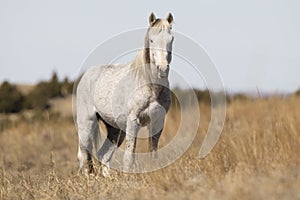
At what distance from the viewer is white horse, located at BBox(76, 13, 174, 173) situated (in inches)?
236

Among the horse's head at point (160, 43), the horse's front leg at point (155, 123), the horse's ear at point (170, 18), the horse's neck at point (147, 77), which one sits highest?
the horse's ear at point (170, 18)

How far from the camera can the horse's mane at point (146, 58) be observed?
6.02 metres

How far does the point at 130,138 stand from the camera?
646 cm

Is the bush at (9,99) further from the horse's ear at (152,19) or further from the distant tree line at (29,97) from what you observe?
the horse's ear at (152,19)

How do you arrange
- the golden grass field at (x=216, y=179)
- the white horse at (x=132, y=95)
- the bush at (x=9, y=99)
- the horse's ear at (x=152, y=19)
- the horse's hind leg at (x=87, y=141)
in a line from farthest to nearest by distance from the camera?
the bush at (x=9, y=99) < the horse's hind leg at (x=87, y=141) < the horse's ear at (x=152, y=19) < the white horse at (x=132, y=95) < the golden grass field at (x=216, y=179)

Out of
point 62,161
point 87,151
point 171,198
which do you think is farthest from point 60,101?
point 171,198

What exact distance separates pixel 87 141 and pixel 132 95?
1660 millimetres

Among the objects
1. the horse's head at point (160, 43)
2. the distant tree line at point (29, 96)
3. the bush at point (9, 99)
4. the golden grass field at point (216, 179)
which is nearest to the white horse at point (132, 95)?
the horse's head at point (160, 43)

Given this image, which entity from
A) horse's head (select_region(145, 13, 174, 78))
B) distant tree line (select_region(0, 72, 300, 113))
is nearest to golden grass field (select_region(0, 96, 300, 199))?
horse's head (select_region(145, 13, 174, 78))

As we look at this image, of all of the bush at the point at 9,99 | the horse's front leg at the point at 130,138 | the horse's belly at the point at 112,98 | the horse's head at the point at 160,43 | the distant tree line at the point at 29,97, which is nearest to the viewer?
the horse's head at the point at 160,43

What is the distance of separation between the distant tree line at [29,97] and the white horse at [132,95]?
1734cm

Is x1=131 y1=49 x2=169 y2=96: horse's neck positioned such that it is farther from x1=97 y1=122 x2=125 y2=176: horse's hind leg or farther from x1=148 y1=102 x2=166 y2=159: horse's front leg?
x1=97 y1=122 x2=125 y2=176: horse's hind leg

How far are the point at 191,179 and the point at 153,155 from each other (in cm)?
153

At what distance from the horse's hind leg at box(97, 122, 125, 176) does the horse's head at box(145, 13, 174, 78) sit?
1805 millimetres
